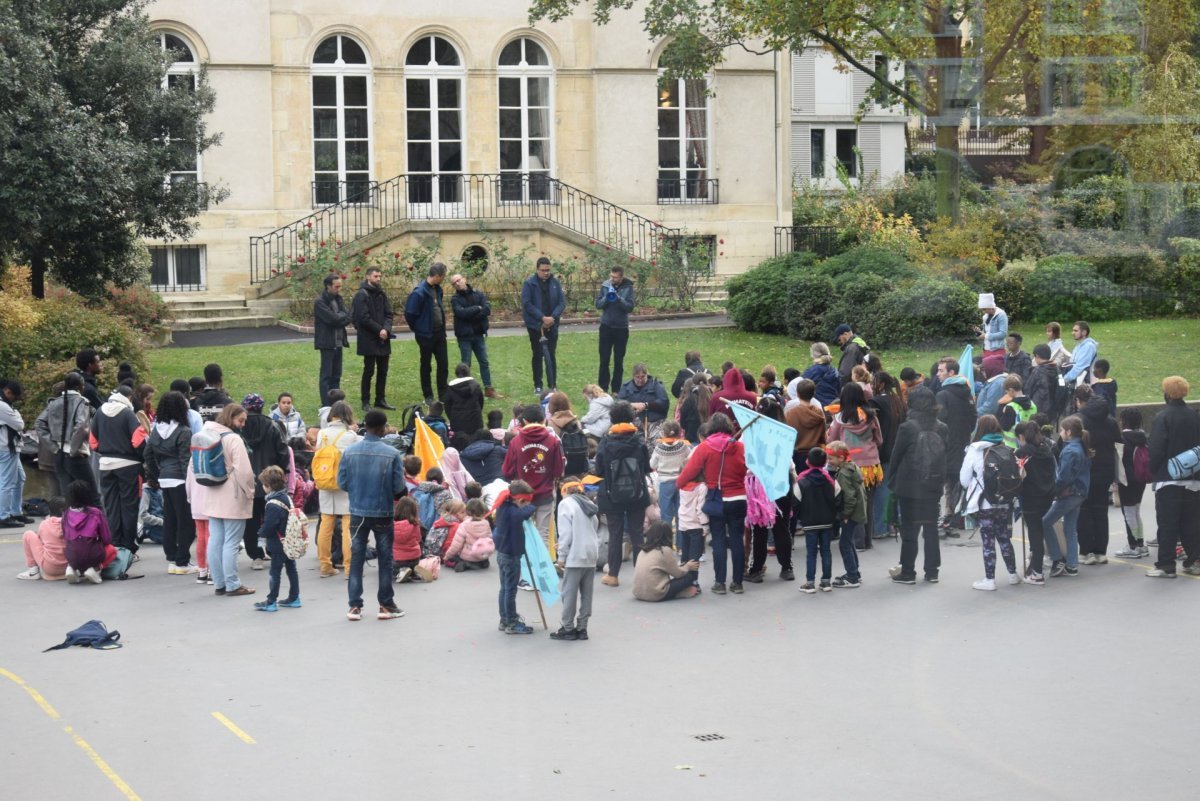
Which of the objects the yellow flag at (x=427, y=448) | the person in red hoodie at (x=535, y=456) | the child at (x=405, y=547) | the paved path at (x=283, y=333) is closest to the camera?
the person in red hoodie at (x=535, y=456)

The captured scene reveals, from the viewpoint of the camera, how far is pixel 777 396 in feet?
49.9

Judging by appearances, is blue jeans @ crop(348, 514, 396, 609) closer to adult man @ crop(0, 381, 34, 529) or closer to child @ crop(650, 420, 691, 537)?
child @ crop(650, 420, 691, 537)

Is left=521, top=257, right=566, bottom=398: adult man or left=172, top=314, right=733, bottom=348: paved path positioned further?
left=172, top=314, right=733, bottom=348: paved path

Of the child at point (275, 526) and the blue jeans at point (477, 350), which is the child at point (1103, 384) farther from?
the child at point (275, 526)

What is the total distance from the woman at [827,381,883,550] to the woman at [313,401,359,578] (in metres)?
4.55

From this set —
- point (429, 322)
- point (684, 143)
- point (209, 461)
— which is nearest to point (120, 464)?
point (209, 461)

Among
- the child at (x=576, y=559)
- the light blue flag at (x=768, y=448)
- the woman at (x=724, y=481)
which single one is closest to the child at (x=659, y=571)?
the woman at (x=724, y=481)

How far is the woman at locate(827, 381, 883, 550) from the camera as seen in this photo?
13750mm

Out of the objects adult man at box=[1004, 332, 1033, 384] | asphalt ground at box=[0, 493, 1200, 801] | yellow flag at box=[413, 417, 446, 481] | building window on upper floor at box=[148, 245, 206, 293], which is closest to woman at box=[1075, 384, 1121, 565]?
asphalt ground at box=[0, 493, 1200, 801]

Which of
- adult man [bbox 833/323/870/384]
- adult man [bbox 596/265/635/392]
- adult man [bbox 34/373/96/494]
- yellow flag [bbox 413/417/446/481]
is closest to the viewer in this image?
adult man [bbox 34/373/96/494]

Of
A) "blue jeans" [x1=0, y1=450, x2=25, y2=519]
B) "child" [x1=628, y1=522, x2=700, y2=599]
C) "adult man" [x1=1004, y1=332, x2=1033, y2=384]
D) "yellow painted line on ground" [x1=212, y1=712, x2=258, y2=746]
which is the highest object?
"adult man" [x1=1004, y1=332, x2=1033, y2=384]

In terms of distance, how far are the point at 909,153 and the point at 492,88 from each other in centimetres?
1794

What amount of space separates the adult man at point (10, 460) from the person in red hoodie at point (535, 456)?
573 centimetres

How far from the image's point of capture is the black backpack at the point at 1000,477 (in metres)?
12.5
